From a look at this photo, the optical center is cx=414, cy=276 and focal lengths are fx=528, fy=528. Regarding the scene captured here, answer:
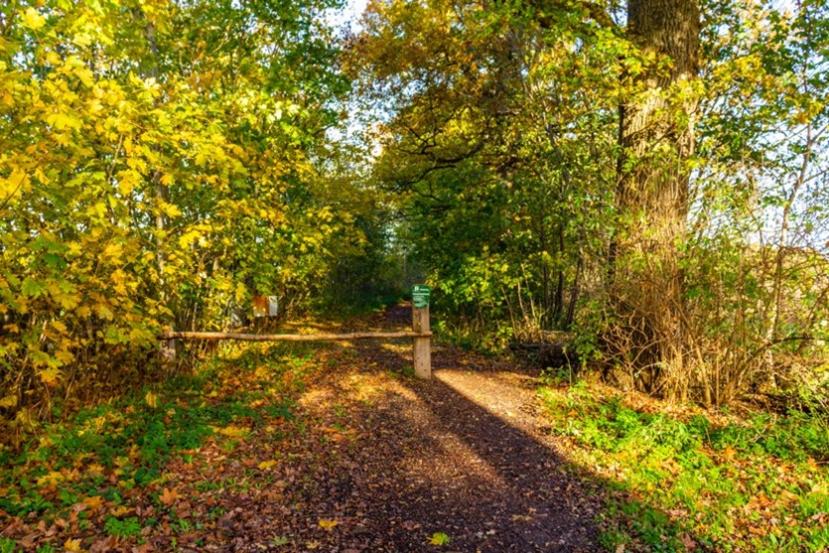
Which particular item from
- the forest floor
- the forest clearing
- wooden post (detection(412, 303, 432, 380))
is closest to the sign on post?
the forest clearing

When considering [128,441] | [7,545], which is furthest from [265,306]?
[7,545]

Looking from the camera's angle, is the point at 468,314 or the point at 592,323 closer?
the point at 592,323

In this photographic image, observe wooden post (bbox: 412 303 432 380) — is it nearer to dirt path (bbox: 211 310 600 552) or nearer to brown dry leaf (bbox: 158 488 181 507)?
dirt path (bbox: 211 310 600 552)

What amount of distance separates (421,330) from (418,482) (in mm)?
3547

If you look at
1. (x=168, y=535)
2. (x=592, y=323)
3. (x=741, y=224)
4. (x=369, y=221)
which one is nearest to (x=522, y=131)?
(x=592, y=323)

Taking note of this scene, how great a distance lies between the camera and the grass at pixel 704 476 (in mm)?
4281

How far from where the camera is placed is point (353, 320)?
17469mm

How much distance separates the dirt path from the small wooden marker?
25.0 inches

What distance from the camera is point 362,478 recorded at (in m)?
5.19

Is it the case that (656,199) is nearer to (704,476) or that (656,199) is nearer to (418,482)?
(704,476)

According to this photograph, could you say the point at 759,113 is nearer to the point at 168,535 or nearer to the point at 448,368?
the point at 448,368

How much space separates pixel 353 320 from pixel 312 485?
12.6 meters

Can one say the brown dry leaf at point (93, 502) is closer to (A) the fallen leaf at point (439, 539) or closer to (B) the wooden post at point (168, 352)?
(A) the fallen leaf at point (439, 539)

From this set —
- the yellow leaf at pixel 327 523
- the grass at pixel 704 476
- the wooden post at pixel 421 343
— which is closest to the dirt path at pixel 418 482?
the yellow leaf at pixel 327 523
